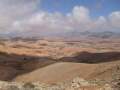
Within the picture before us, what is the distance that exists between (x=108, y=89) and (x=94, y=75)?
4939 millimetres

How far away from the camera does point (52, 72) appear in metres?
23.5

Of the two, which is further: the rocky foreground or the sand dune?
the sand dune

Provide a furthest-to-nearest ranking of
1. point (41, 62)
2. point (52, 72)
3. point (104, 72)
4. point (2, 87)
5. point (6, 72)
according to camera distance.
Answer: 1. point (41, 62)
2. point (6, 72)
3. point (52, 72)
4. point (104, 72)
5. point (2, 87)

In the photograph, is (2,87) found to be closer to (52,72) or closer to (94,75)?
(94,75)

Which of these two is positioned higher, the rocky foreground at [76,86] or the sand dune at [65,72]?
the sand dune at [65,72]

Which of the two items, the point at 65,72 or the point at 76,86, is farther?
the point at 65,72

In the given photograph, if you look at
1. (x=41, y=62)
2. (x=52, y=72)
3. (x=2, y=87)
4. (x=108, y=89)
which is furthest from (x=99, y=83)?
(x=41, y=62)

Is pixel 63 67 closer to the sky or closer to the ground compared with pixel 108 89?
closer to the sky

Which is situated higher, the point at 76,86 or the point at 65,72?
the point at 65,72

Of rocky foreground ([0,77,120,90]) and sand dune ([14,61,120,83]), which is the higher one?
sand dune ([14,61,120,83])

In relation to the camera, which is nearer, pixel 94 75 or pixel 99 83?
pixel 99 83

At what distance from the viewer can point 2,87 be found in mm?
15422

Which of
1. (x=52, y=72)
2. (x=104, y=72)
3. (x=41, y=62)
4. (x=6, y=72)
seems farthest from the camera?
(x=41, y=62)

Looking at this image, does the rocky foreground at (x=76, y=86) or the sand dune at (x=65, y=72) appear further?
the sand dune at (x=65, y=72)
